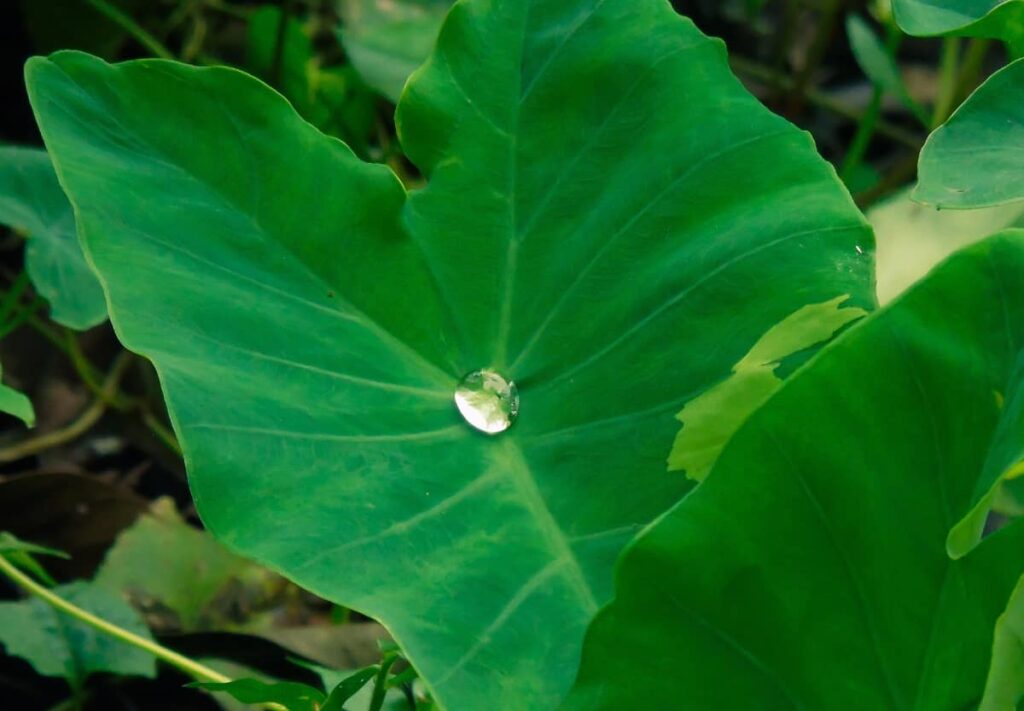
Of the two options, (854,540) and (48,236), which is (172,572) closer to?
(48,236)

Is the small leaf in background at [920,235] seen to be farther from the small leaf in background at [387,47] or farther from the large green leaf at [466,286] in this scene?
the small leaf in background at [387,47]

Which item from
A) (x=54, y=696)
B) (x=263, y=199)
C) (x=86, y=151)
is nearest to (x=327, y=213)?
(x=263, y=199)

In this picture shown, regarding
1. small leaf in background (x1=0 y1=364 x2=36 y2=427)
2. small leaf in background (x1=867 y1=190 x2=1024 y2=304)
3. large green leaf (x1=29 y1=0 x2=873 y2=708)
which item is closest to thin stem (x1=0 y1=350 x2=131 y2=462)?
small leaf in background (x1=0 y1=364 x2=36 y2=427)

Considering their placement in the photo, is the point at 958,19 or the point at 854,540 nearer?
the point at 854,540

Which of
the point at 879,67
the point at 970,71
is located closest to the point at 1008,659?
the point at 879,67

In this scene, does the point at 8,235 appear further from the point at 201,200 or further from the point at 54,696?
the point at 201,200

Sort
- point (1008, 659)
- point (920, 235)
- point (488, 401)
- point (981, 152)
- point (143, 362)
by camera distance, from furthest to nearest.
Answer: point (143, 362)
point (920, 235)
point (488, 401)
point (981, 152)
point (1008, 659)
